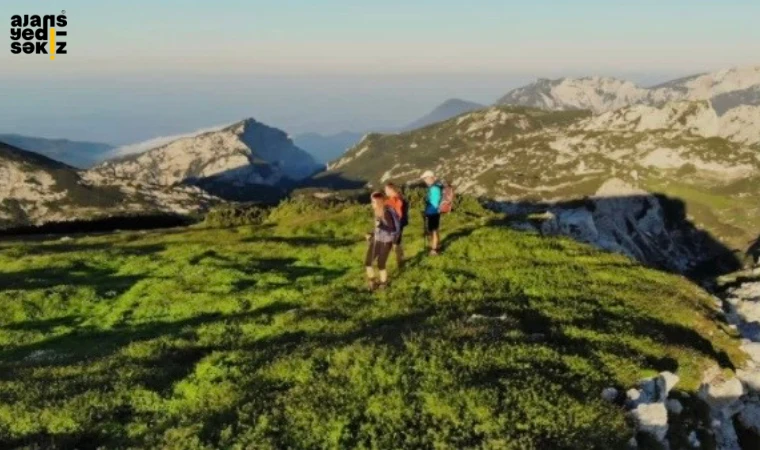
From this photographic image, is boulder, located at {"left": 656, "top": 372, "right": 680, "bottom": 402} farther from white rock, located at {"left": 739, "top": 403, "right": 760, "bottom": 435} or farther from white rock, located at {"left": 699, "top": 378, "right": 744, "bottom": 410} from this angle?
white rock, located at {"left": 739, "top": 403, "right": 760, "bottom": 435}

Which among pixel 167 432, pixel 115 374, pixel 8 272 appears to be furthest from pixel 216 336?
pixel 8 272

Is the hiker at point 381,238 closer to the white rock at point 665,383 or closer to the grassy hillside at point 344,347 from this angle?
the grassy hillside at point 344,347

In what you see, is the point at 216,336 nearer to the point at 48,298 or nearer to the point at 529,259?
the point at 48,298

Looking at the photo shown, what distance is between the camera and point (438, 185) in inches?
1177

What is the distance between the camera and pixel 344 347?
17734 millimetres

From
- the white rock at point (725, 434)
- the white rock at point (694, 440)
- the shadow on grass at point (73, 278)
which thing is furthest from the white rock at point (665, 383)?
the shadow on grass at point (73, 278)

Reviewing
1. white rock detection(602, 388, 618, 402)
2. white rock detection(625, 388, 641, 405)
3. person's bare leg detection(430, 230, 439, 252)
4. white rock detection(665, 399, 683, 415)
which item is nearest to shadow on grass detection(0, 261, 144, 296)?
person's bare leg detection(430, 230, 439, 252)

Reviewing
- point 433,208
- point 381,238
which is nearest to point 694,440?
point 381,238

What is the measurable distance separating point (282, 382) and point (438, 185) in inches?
610

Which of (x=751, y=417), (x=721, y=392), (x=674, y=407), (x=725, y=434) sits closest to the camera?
(x=674, y=407)

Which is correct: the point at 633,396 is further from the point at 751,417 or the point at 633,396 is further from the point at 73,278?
the point at 73,278

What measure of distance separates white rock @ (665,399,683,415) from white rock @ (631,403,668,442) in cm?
171

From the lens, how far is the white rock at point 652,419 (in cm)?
1500

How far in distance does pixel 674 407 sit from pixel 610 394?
226cm
